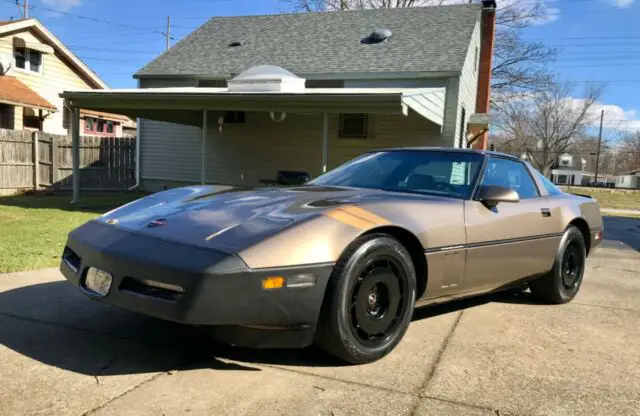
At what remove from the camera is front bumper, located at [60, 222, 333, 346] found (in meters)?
2.51

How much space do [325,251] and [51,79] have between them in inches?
1043

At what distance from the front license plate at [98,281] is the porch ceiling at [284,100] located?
789cm

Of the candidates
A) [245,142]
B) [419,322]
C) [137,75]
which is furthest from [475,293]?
[137,75]

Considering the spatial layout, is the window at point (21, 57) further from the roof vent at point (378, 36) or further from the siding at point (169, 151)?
the roof vent at point (378, 36)

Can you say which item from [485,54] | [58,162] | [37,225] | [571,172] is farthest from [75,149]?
[571,172]

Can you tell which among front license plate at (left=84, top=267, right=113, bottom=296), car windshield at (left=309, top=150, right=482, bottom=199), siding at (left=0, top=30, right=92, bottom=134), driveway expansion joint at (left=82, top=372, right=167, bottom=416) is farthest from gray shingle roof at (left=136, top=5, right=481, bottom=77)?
driveway expansion joint at (left=82, top=372, right=167, bottom=416)

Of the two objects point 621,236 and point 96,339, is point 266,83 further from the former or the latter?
point 96,339

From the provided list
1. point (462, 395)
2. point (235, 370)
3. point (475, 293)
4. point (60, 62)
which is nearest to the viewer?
point (462, 395)

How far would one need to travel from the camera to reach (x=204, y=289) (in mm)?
2494

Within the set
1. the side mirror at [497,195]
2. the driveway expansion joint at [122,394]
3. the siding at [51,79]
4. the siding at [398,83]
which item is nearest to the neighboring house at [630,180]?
the siding at [398,83]

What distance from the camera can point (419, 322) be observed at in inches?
155

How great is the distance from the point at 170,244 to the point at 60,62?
26846mm

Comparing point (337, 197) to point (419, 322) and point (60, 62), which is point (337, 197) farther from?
point (60, 62)

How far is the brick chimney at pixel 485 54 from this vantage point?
1983cm
